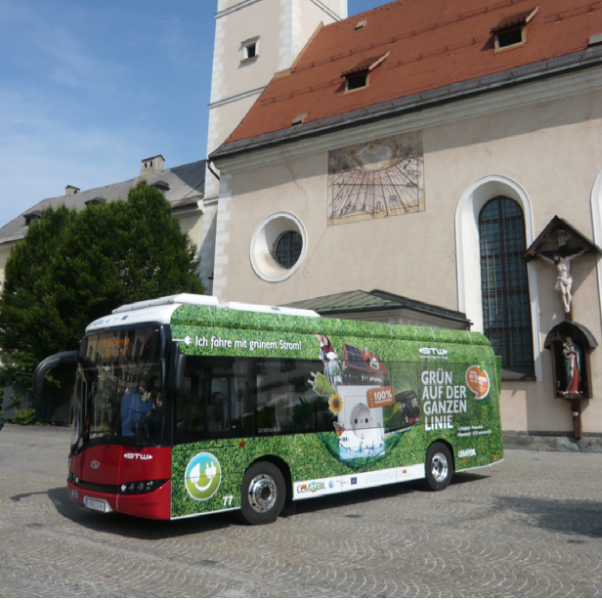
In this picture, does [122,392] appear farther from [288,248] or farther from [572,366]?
[288,248]

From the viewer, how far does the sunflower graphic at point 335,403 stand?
8.34m

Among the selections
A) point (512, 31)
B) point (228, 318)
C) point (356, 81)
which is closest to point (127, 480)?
point (228, 318)

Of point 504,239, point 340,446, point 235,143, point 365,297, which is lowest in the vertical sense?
point 340,446

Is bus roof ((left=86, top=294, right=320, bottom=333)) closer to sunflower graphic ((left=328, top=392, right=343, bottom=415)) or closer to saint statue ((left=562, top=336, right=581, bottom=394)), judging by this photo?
sunflower graphic ((left=328, top=392, right=343, bottom=415))

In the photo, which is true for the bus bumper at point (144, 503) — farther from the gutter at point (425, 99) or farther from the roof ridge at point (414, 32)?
the roof ridge at point (414, 32)

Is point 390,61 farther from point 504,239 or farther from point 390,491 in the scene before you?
point 390,491

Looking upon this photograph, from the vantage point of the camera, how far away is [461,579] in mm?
4980

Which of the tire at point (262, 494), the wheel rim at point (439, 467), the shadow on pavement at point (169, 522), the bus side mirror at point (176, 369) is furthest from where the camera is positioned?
the wheel rim at point (439, 467)

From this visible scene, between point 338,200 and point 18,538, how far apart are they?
14.3 metres

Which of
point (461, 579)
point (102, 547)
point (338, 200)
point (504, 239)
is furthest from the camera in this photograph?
point (338, 200)

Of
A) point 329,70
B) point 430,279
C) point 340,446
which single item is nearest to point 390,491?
point 340,446

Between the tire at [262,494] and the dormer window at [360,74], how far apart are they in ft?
50.8

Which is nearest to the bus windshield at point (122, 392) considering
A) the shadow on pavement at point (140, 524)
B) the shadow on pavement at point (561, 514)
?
the shadow on pavement at point (140, 524)

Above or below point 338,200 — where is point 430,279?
below
